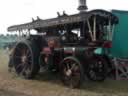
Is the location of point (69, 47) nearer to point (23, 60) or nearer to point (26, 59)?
point (26, 59)

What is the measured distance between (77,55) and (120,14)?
390cm

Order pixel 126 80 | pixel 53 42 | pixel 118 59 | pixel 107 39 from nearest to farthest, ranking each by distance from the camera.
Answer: pixel 107 39
pixel 53 42
pixel 126 80
pixel 118 59

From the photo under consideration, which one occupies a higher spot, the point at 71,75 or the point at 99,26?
the point at 99,26

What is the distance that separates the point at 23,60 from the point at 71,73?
8.46ft

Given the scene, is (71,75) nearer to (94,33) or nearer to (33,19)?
(94,33)

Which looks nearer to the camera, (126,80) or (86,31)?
(86,31)

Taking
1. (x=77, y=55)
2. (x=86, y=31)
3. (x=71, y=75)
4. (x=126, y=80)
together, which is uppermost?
(x=86, y=31)

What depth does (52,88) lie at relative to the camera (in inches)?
307

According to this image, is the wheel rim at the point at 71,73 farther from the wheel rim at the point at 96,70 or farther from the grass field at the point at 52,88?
the wheel rim at the point at 96,70

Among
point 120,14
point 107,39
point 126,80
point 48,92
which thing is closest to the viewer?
point 48,92

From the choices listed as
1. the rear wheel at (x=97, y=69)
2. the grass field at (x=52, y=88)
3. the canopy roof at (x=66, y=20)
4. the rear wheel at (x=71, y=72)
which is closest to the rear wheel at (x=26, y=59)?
the grass field at (x=52, y=88)

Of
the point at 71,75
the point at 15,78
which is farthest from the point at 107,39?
the point at 15,78

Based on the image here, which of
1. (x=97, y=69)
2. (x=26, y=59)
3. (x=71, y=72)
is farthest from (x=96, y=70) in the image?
(x=26, y=59)

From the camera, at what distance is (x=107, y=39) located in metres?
7.86
